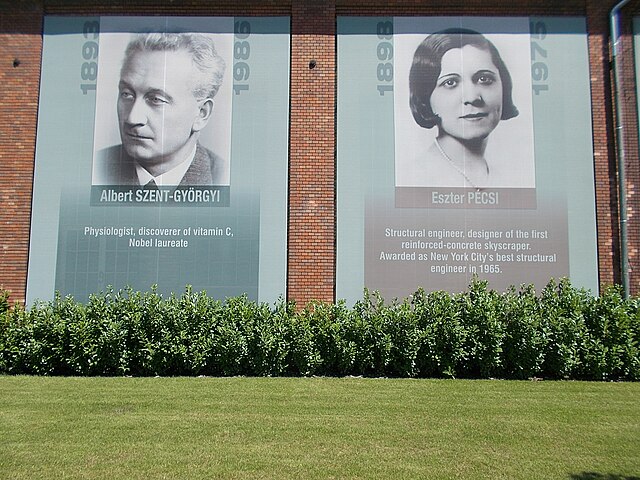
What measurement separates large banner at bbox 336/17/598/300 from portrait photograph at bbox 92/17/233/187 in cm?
252

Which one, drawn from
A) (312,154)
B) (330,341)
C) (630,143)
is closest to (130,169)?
(312,154)

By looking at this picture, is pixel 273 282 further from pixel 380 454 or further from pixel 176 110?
pixel 380 454

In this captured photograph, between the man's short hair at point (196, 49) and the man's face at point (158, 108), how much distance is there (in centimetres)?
11

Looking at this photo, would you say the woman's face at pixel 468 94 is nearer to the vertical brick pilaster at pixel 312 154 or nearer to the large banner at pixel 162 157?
the vertical brick pilaster at pixel 312 154

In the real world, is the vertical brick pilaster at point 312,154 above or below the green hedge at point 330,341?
above

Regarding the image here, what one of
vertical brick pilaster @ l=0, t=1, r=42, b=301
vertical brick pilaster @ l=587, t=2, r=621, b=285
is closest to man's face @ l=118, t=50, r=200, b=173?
vertical brick pilaster @ l=0, t=1, r=42, b=301

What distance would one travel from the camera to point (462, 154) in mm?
11680

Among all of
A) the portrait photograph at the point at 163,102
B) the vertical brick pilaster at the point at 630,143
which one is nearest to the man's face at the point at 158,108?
the portrait photograph at the point at 163,102

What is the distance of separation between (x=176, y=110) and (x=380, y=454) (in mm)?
8519

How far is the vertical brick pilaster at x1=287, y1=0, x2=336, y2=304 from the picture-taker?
11.4m

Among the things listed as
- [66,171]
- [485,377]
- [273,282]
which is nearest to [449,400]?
[485,377]

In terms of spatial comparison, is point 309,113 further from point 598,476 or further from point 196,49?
point 598,476

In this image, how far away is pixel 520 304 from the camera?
1019 cm

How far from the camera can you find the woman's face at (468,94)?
11.7 metres
